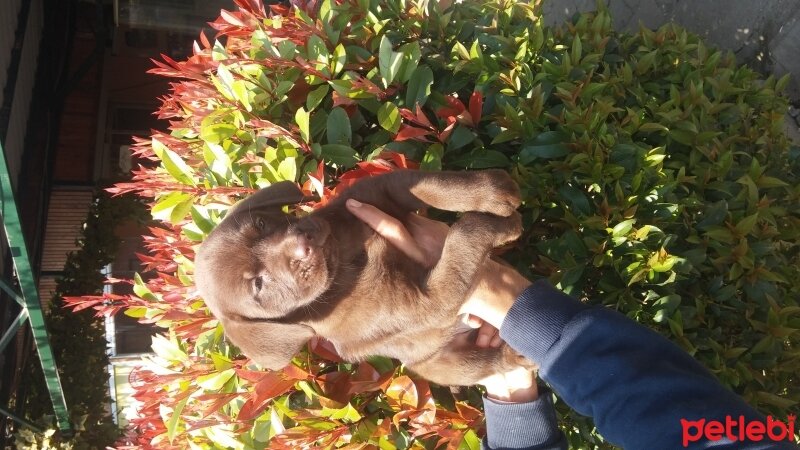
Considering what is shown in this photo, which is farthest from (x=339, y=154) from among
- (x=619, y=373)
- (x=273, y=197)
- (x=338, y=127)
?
(x=619, y=373)

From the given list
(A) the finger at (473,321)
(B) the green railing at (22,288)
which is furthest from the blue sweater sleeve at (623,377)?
(B) the green railing at (22,288)

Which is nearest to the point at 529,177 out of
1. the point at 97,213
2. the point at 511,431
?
the point at 511,431

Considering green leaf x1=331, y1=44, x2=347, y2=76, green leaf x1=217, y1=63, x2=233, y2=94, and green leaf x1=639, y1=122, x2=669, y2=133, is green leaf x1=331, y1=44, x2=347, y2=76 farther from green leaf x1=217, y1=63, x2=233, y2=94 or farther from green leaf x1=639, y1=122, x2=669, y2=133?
green leaf x1=639, y1=122, x2=669, y2=133

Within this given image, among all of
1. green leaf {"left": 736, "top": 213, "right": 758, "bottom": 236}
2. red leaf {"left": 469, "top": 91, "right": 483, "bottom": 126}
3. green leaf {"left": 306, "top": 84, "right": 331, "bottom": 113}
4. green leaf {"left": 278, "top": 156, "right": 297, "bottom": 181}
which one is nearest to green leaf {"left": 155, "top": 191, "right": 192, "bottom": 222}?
green leaf {"left": 278, "top": 156, "right": 297, "bottom": 181}

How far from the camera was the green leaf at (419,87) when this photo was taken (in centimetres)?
258

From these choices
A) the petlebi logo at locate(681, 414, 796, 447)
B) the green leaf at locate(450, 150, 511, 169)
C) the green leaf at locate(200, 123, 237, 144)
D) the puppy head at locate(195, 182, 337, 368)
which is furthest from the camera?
the green leaf at locate(200, 123, 237, 144)

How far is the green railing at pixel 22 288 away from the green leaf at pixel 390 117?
98.8 inches

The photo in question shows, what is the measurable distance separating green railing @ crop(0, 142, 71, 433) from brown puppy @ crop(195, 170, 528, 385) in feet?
7.46

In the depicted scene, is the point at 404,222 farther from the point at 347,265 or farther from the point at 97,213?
the point at 97,213

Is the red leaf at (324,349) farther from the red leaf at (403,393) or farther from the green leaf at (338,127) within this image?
the green leaf at (338,127)

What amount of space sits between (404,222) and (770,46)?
3075 millimetres

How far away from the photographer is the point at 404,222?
225 cm

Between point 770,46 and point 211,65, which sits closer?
point 211,65

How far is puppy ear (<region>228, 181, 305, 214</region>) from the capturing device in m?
2.27
